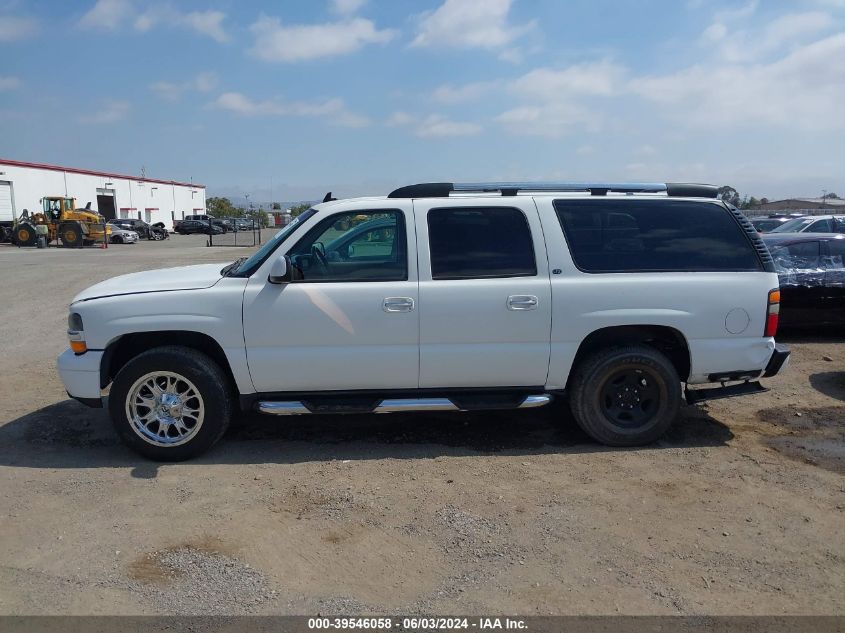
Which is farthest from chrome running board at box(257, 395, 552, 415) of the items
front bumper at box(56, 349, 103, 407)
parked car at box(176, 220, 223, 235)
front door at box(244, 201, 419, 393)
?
parked car at box(176, 220, 223, 235)

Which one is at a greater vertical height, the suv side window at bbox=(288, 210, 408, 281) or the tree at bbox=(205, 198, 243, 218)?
the tree at bbox=(205, 198, 243, 218)

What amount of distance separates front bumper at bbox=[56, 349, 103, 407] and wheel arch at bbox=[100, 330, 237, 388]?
0.15 feet

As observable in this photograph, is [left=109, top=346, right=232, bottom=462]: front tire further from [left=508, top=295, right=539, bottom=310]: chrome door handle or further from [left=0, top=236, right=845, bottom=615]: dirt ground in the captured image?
[left=508, top=295, right=539, bottom=310]: chrome door handle

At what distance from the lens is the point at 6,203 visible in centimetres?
4262

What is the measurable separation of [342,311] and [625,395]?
7.51 feet

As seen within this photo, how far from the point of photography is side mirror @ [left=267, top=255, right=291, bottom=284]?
15.6 feet

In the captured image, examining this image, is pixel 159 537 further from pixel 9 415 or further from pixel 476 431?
pixel 9 415

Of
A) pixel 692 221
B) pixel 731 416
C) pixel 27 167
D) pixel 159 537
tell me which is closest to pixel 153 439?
pixel 159 537

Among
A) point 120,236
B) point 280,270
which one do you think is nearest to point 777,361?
point 280,270

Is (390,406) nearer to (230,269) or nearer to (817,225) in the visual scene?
(230,269)

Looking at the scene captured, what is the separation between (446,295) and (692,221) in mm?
2032

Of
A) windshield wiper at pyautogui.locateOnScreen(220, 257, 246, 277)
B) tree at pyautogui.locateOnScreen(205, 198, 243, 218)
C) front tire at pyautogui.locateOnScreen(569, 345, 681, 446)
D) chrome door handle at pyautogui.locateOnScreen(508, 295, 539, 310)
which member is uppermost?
tree at pyautogui.locateOnScreen(205, 198, 243, 218)

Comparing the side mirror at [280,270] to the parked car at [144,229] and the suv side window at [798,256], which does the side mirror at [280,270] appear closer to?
the suv side window at [798,256]

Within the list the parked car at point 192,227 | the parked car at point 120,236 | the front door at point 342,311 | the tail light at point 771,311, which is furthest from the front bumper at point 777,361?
the parked car at point 192,227
